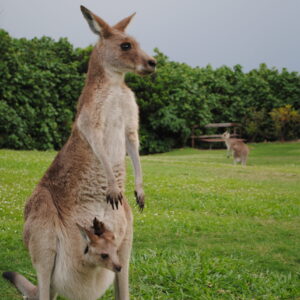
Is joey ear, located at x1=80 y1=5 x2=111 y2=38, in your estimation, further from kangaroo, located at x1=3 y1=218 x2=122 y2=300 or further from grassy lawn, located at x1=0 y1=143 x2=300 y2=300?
grassy lawn, located at x1=0 y1=143 x2=300 y2=300

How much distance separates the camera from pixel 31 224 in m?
3.01

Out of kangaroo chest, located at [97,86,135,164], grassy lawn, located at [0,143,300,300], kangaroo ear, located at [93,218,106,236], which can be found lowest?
grassy lawn, located at [0,143,300,300]

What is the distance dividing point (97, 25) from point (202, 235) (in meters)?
4.37

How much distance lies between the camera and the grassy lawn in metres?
4.48

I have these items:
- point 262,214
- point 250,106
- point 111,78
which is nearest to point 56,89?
point 250,106

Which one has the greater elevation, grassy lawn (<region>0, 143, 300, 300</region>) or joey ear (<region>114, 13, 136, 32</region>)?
joey ear (<region>114, 13, 136, 32</region>)

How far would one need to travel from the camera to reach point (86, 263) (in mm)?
2906

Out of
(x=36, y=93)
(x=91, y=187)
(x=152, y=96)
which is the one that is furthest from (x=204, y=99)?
(x=91, y=187)

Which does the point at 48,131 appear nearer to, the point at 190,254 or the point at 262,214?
the point at 262,214

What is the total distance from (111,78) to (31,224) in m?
1.09

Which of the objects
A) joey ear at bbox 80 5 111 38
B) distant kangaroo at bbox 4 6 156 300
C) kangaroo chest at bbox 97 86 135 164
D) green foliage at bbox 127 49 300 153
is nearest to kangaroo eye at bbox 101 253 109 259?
distant kangaroo at bbox 4 6 156 300

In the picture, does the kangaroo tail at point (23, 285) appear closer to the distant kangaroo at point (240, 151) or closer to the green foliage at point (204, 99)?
the distant kangaroo at point (240, 151)

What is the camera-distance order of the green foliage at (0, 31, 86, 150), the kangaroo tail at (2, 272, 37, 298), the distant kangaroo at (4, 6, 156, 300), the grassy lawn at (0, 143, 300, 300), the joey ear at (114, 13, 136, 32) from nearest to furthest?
1. the distant kangaroo at (4, 6, 156, 300)
2. the joey ear at (114, 13, 136, 32)
3. the kangaroo tail at (2, 272, 37, 298)
4. the grassy lawn at (0, 143, 300, 300)
5. the green foliage at (0, 31, 86, 150)

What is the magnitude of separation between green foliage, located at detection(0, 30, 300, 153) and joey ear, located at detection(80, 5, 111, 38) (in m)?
16.8
